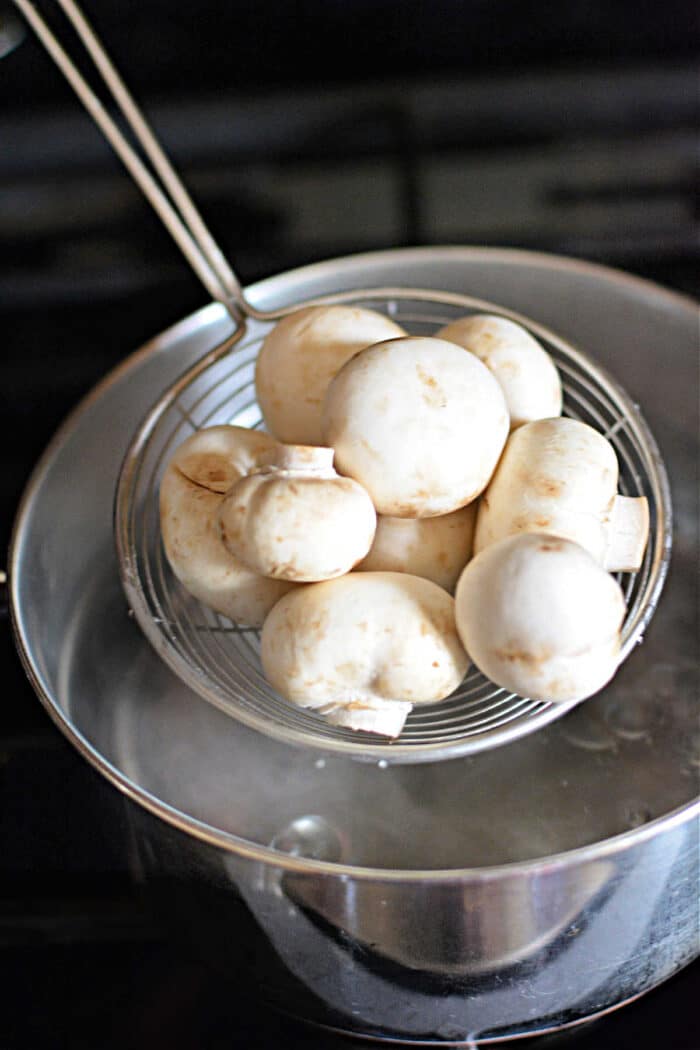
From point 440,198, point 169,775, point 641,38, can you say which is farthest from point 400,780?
point 641,38

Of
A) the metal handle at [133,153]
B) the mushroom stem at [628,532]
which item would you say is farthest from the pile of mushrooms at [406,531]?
the metal handle at [133,153]

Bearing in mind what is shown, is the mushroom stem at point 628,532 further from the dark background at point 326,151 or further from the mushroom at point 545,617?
the dark background at point 326,151

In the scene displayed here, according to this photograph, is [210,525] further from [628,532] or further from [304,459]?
[628,532]

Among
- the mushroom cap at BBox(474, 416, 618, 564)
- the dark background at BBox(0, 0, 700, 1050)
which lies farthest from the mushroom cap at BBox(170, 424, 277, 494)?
the dark background at BBox(0, 0, 700, 1050)

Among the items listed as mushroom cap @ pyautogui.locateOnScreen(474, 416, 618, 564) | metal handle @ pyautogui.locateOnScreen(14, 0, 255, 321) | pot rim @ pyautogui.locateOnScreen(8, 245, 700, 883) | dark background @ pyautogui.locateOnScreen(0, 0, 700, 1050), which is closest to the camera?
pot rim @ pyautogui.locateOnScreen(8, 245, 700, 883)

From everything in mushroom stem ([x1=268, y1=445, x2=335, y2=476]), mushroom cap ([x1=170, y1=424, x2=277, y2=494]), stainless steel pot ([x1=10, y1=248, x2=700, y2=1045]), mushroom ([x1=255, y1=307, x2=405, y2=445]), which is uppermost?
mushroom ([x1=255, y1=307, x2=405, y2=445])

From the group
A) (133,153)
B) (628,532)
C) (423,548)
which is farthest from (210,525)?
(133,153)

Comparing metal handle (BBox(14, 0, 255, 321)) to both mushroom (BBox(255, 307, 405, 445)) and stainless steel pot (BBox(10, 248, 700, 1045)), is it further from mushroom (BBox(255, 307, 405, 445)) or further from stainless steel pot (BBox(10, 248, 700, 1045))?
mushroom (BBox(255, 307, 405, 445))
